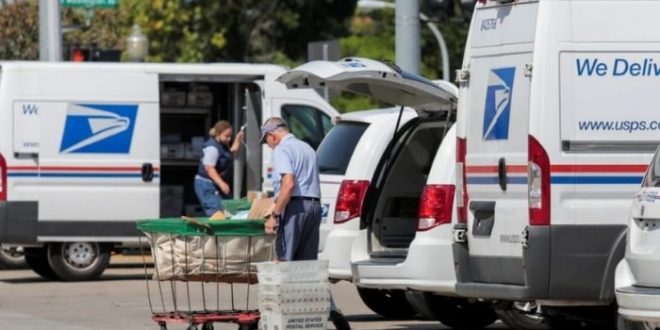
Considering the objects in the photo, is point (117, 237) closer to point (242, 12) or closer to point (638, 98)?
point (638, 98)

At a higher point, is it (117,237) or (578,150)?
(578,150)

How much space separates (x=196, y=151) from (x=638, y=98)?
450 inches

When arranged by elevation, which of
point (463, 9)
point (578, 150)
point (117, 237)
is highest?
point (463, 9)

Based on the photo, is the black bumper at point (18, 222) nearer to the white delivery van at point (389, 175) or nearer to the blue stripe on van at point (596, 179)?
the white delivery van at point (389, 175)

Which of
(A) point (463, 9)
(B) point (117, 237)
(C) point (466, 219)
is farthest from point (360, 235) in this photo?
(B) point (117, 237)

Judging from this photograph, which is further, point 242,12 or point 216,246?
point 242,12

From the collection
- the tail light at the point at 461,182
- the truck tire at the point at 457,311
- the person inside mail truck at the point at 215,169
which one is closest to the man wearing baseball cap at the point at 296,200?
the tail light at the point at 461,182

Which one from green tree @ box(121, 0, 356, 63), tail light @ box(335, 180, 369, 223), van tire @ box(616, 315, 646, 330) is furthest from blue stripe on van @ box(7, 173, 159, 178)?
green tree @ box(121, 0, 356, 63)

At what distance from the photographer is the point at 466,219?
1180 cm

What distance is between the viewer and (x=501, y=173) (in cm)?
1130

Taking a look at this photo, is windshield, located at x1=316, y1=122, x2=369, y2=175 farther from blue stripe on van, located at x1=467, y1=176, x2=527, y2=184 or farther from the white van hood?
blue stripe on van, located at x1=467, y1=176, x2=527, y2=184

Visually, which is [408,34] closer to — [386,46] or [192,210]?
[192,210]

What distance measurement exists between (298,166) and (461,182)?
1.34 m

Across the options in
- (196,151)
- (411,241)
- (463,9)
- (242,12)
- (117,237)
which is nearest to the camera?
(411,241)
